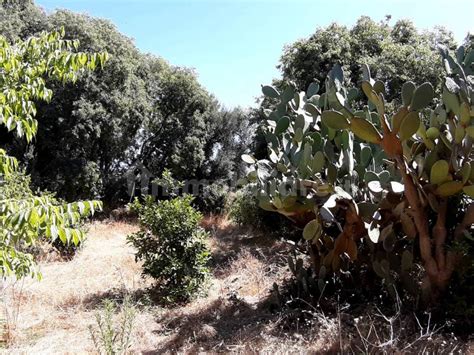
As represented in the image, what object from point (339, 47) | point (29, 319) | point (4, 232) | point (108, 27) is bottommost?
point (29, 319)

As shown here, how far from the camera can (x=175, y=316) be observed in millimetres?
3875

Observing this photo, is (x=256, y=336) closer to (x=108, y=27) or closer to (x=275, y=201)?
(x=275, y=201)

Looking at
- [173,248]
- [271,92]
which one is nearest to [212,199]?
[173,248]

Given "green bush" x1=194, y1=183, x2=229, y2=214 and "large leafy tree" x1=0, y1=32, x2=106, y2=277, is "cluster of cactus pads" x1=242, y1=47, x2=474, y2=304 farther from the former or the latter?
"green bush" x1=194, y1=183, x2=229, y2=214

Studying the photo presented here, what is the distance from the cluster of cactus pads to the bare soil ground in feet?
→ 2.09

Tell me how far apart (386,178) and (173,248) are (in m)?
2.51

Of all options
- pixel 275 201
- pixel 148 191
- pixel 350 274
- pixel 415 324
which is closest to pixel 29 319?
pixel 275 201

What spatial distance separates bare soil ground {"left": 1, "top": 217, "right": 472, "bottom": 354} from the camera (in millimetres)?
2906

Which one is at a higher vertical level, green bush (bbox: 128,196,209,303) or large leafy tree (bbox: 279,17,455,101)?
Result: large leafy tree (bbox: 279,17,455,101)

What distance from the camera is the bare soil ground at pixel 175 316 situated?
2.91 m

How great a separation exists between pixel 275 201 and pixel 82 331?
2087 mm

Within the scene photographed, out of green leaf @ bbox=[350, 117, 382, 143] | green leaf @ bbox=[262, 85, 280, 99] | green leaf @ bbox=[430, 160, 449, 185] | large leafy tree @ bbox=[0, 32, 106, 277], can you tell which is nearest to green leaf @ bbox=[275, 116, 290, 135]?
green leaf @ bbox=[262, 85, 280, 99]

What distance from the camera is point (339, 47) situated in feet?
26.6

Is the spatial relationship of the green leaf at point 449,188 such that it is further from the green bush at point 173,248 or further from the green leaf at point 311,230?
the green bush at point 173,248
